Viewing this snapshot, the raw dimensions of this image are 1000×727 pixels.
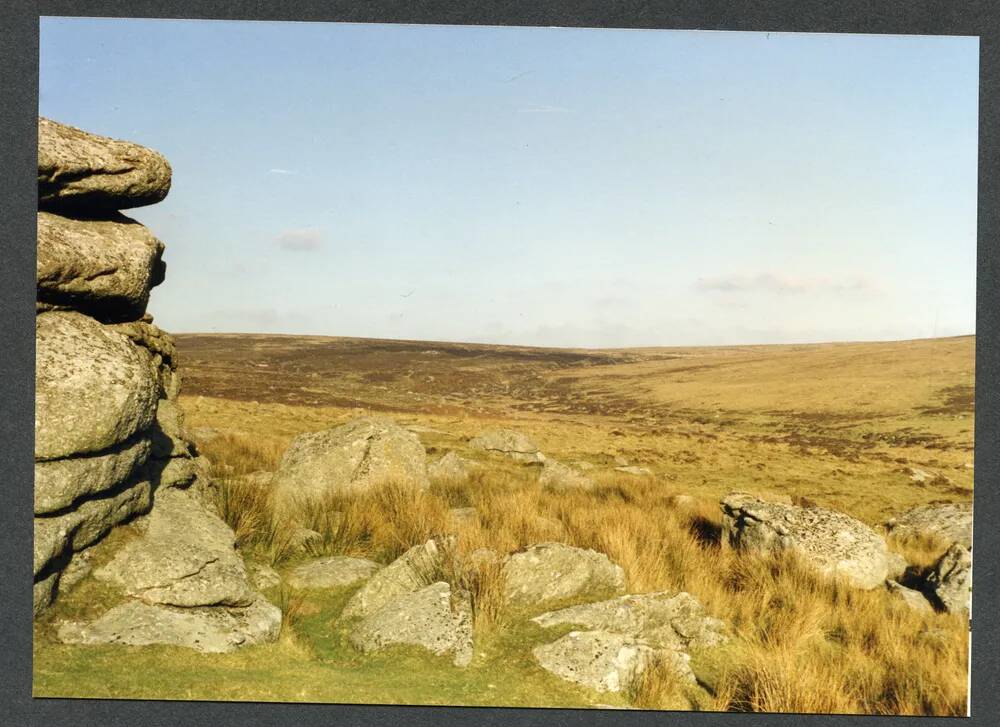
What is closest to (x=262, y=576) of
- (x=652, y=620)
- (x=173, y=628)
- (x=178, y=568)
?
(x=178, y=568)

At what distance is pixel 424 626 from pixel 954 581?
470 cm

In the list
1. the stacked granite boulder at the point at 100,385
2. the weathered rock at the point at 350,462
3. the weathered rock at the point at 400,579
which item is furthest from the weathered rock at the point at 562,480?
the stacked granite boulder at the point at 100,385

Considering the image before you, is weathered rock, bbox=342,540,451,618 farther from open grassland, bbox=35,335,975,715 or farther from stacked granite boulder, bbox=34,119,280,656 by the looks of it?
stacked granite boulder, bbox=34,119,280,656

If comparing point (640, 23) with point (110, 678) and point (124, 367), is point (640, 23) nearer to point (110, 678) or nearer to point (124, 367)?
point (124, 367)

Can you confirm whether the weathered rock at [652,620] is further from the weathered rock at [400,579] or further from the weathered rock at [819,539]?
the weathered rock at [819,539]

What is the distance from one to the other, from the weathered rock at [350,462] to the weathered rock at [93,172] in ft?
11.0

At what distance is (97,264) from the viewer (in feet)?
22.0

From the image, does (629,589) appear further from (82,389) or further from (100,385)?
(82,389)

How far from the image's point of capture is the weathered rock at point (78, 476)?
19.7 ft

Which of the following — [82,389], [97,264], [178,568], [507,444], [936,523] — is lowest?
[936,523]

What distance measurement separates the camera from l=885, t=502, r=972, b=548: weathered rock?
8.73 metres

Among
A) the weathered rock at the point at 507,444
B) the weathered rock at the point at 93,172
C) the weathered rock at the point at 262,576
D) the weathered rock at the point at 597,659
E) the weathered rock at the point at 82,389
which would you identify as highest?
the weathered rock at the point at 93,172

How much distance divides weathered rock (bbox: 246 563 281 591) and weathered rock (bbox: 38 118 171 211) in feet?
11.5

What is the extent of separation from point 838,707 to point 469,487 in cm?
526
